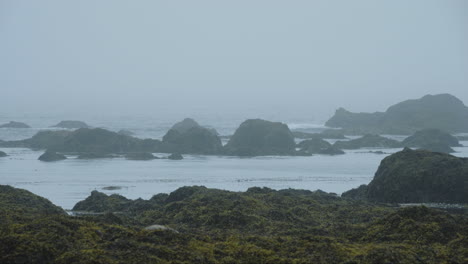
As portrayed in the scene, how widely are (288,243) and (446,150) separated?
130 feet

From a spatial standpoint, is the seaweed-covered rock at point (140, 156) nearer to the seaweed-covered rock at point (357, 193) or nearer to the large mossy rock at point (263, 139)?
the large mossy rock at point (263, 139)

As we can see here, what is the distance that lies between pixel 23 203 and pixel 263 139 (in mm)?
37626

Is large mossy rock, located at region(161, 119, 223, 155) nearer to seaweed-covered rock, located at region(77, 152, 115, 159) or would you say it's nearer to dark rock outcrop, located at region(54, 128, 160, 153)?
dark rock outcrop, located at region(54, 128, 160, 153)

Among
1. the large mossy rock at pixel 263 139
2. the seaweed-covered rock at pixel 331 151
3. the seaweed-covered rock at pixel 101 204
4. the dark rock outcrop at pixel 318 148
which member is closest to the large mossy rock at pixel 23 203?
the seaweed-covered rock at pixel 101 204

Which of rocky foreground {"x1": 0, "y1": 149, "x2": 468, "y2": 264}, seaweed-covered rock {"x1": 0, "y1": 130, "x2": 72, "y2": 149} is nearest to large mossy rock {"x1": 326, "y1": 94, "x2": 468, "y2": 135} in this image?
seaweed-covered rock {"x1": 0, "y1": 130, "x2": 72, "y2": 149}

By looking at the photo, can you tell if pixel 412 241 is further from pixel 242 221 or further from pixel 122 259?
pixel 122 259

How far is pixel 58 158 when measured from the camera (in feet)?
154

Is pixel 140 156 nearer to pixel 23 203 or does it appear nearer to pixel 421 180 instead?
pixel 421 180

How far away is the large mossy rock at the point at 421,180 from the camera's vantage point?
2359 cm

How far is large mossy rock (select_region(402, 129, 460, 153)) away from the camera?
2060 inches

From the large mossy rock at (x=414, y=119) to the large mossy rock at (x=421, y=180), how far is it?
157ft

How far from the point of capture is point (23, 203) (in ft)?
65.9

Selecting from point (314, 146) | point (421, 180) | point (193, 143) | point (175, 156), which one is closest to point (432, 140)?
point (314, 146)

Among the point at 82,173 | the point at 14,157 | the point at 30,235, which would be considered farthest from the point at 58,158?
the point at 30,235
